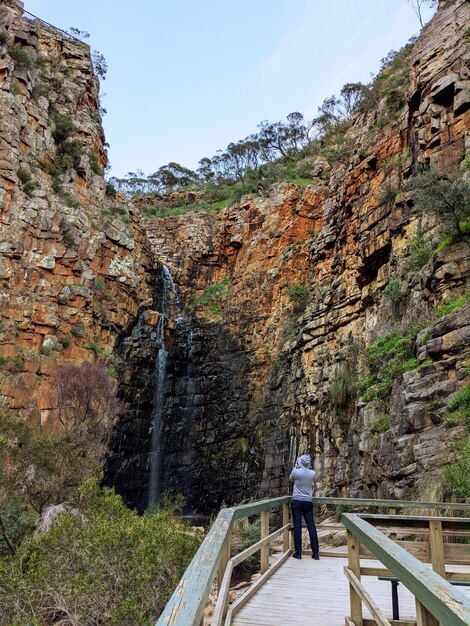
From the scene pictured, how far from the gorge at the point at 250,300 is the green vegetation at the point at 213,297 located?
0.18 metres

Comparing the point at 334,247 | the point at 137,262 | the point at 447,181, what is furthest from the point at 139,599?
the point at 137,262

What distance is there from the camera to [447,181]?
13594 millimetres

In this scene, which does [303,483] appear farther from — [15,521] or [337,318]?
[337,318]

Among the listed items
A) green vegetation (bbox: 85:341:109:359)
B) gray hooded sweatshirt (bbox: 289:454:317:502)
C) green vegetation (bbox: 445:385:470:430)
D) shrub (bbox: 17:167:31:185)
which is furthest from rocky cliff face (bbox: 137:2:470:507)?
shrub (bbox: 17:167:31:185)

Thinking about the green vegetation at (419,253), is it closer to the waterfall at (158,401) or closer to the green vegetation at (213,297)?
the waterfall at (158,401)

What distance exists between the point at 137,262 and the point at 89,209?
4.50 meters

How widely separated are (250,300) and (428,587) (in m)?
28.6

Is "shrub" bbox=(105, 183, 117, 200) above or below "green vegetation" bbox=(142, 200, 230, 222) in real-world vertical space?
below

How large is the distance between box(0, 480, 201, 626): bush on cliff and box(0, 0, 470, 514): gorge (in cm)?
497

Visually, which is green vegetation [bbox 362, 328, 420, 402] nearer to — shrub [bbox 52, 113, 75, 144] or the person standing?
the person standing

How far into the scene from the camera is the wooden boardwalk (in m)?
4.07

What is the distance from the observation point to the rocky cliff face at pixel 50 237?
2325 cm

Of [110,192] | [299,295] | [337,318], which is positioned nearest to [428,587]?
[337,318]

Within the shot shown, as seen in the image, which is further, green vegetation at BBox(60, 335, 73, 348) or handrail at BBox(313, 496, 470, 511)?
green vegetation at BBox(60, 335, 73, 348)
